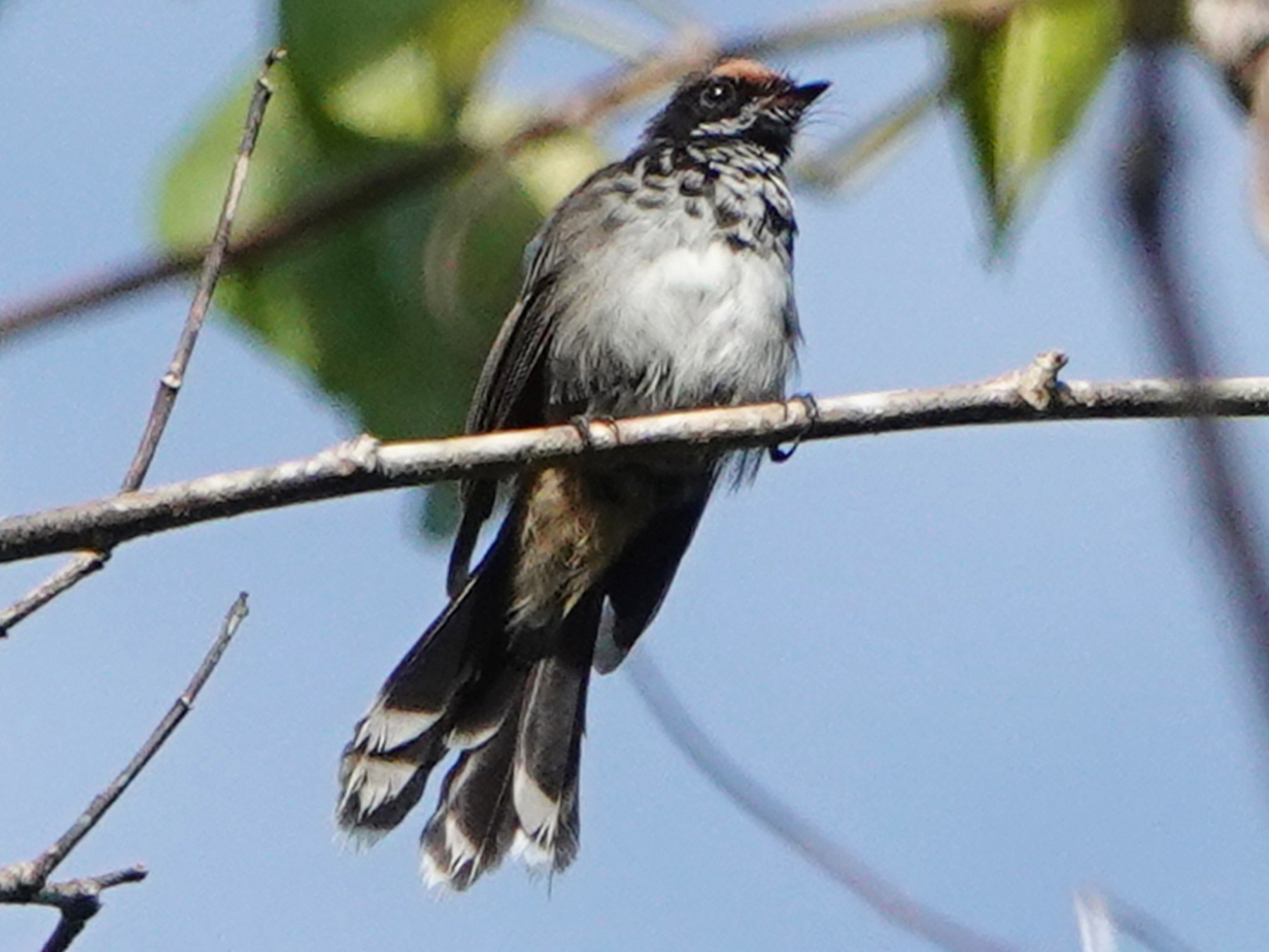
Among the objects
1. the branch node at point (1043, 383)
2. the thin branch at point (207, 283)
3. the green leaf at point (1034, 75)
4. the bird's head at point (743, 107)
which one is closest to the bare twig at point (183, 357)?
the thin branch at point (207, 283)

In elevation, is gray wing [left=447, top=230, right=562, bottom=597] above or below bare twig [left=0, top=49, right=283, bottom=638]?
above

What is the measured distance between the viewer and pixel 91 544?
299 cm

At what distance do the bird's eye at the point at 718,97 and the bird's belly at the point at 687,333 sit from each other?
0.80 m

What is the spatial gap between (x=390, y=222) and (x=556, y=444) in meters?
1.16

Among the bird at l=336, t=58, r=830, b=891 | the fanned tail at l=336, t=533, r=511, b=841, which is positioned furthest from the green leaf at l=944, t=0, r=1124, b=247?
the fanned tail at l=336, t=533, r=511, b=841

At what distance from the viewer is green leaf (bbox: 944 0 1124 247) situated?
196 centimetres

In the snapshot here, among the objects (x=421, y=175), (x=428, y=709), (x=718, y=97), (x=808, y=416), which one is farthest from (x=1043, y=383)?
(x=718, y=97)

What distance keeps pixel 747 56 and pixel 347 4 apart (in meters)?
0.46

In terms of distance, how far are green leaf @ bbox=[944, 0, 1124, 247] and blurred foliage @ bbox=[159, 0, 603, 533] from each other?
1.92ft

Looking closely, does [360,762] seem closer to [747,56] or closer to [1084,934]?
[1084,934]

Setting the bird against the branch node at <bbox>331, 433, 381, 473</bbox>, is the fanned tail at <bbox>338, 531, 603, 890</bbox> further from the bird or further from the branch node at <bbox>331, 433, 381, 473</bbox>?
the branch node at <bbox>331, 433, 381, 473</bbox>

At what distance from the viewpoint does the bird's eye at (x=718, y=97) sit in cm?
561

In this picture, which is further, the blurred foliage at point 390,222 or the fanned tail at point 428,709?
the fanned tail at point 428,709

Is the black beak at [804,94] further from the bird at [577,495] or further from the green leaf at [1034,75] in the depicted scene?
the green leaf at [1034,75]
